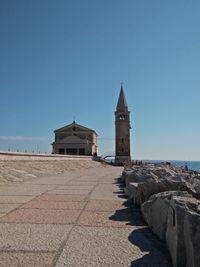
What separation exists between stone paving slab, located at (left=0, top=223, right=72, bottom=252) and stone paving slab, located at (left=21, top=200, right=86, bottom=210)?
201cm

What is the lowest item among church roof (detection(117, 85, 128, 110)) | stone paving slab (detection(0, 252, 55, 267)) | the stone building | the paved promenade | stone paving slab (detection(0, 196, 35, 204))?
stone paving slab (detection(0, 252, 55, 267))

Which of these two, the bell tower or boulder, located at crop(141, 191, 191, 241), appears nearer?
boulder, located at crop(141, 191, 191, 241)

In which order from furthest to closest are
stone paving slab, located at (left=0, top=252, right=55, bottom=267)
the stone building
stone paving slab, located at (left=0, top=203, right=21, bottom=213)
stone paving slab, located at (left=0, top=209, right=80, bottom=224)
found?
the stone building, stone paving slab, located at (left=0, top=203, right=21, bottom=213), stone paving slab, located at (left=0, top=209, right=80, bottom=224), stone paving slab, located at (left=0, top=252, right=55, bottom=267)

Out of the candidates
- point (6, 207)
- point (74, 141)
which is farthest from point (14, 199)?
point (74, 141)

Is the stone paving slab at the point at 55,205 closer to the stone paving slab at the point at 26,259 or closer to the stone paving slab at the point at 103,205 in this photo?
the stone paving slab at the point at 103,205

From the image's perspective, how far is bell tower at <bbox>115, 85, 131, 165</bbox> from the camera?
71.3 m

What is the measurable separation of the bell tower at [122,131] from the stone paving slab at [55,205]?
200 ft

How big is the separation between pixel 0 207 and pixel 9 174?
27.4 ft

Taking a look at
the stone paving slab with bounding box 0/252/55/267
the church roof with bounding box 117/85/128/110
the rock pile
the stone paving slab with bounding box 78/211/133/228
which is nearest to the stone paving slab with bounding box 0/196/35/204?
the stone paving slab with bounding box 78/211/133/228

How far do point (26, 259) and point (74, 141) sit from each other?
6769cm

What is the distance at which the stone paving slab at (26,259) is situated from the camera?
13.7 feet

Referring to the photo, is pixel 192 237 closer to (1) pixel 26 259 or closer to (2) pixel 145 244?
(2) pixel 145 244

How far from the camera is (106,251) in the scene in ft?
15.5

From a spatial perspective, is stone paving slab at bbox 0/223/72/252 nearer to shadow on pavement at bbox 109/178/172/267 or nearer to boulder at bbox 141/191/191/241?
shadow on pavement at bbox 109/178/172/267
